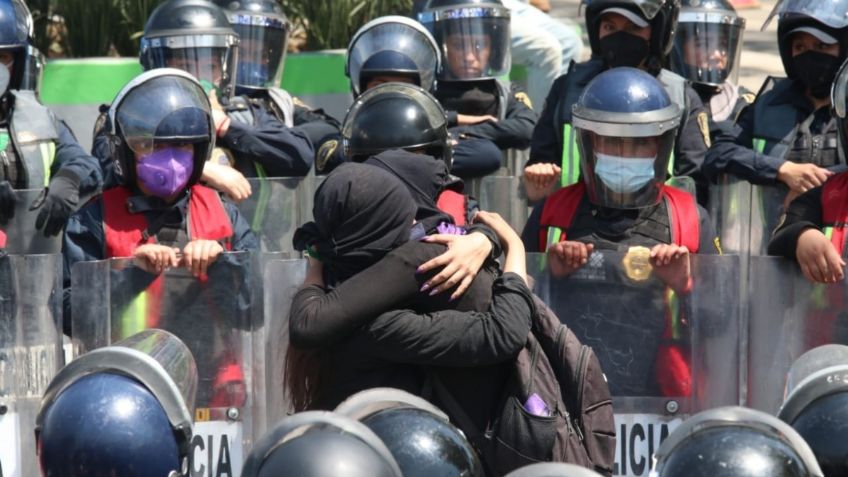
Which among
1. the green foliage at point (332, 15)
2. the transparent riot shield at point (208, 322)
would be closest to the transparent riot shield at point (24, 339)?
the transparent riot shield at point (208, 322)

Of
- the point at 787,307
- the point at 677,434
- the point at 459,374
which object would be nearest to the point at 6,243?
the point at 459,374

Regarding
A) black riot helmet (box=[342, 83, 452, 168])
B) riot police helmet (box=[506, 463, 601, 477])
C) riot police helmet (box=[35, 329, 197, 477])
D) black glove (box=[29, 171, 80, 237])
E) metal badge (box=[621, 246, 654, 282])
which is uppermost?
black riot helmet (box=[342, 83, 452, 168])

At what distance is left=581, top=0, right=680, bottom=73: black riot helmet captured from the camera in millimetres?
6520

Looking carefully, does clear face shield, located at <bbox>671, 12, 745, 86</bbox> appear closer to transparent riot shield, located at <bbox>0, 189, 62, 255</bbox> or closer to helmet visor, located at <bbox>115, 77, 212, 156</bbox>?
helmet visor, located at <bbox>115, 77, 212, 156</bbox>

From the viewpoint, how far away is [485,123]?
24.7 feet

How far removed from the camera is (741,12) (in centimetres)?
1540

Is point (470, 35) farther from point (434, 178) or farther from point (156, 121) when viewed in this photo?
point (434, 178)

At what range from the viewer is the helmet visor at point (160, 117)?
5.29 metres

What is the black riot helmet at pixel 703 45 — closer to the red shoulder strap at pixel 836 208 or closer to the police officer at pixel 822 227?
the police officer at pixel 822 227

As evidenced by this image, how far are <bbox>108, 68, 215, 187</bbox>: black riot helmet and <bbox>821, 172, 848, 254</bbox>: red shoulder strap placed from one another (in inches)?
82.2

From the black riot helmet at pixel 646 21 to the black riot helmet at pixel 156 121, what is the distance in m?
1.93

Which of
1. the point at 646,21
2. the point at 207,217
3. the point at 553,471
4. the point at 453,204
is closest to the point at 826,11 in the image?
the point at 646,21

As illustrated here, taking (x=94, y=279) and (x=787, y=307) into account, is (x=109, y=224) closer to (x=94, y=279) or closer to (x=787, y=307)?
(x=94, y=279)

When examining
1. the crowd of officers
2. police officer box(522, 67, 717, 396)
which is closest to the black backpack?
the crowd of officers
